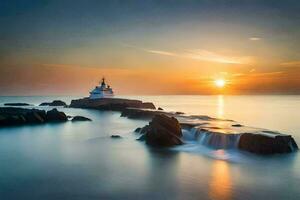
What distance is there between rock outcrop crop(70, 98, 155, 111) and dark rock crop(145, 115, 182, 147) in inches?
2501

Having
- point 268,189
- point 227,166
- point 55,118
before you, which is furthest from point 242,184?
point 55,118

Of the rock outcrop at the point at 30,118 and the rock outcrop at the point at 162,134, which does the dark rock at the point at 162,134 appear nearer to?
the rock outcrop at the point at 162,134

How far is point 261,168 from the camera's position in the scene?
2616cm

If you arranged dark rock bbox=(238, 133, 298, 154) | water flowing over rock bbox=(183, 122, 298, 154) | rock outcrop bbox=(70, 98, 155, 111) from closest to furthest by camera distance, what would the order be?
dark rock bbox=(238, 133, 298, 154) → water flowing over rock bbox=(183, 122, 298, 154) → rock outcrop bbox=(70, 98, 155, 111)

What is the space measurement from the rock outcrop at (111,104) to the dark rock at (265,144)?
228 ft

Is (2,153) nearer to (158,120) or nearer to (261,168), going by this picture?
(158,120)

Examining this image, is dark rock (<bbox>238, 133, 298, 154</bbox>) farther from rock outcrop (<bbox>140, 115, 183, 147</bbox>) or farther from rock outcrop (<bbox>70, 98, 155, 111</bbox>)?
rock outcrop (<bbox>70, 98, 155, 111</bbox>)

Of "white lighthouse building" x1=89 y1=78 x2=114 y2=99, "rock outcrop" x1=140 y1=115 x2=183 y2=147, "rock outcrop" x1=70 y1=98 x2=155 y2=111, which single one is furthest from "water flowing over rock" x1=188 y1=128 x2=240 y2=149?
"white lighthouse building" x1=89 y1=78 x2=114 y2=99

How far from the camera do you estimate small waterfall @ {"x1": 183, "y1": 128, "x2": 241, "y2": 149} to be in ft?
110

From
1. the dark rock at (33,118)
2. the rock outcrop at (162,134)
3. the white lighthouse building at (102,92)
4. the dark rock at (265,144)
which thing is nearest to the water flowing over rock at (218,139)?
the dark rock at (265,144)

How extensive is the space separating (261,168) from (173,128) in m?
13.7

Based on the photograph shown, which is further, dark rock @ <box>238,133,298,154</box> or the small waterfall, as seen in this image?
the small waterfall

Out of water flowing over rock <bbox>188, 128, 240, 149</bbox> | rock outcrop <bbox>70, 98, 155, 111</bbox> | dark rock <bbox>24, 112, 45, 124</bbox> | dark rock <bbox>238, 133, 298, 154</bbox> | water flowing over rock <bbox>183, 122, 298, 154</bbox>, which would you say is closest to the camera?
dark rock <bbox>238, 133, 298, 154</bbox>

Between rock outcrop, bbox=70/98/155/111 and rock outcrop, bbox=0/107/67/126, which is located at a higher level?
rock outcrop, bbox=70/98/155/111
